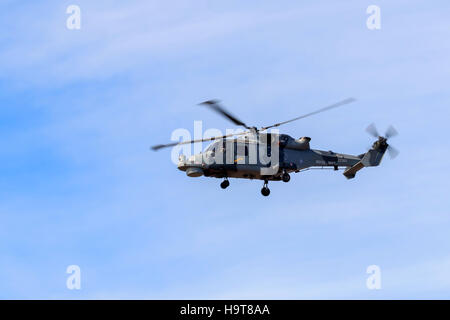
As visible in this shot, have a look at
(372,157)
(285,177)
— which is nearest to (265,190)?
(285,177)

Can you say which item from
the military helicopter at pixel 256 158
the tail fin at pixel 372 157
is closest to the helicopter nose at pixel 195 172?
the military helicopter at pixel 256 158

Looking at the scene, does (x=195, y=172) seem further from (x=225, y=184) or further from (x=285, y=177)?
(x=285, y=177)

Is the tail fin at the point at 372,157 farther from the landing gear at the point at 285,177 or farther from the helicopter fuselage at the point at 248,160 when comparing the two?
the landing gear at the point at 285,177

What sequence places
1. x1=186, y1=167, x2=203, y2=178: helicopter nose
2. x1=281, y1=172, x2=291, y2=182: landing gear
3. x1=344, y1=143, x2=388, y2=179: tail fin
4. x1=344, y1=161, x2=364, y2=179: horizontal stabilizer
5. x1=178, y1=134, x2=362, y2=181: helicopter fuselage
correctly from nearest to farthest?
x1=186, y1=167, x2=203, y2=178: helicopter nose
x1=178, y1=134, x2=362, y2=181: helicopter fuselage
x1=281, y1=172, x2=291, y2=182: landing gear
x1=344, y1=161, x2=364, y2=179: horizontal stabilizer
x1=344, y1=143, x2=388, y2=179: tail fin

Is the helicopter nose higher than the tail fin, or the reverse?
the tail fin

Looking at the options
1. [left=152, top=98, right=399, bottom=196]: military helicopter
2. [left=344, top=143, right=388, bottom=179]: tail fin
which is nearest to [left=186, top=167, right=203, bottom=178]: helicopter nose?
[left=152, top=98, right=399, bottom=196]: military helicopter

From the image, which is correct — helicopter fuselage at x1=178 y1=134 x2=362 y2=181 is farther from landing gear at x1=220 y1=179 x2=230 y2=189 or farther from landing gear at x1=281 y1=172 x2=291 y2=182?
landing gear at x1=220 y1=179 x2=230 y2=189

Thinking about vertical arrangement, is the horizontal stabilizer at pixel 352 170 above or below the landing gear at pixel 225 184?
above

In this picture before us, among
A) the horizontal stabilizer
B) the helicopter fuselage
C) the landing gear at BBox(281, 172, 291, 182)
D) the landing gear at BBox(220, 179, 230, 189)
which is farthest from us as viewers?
the horizontal stabilizer

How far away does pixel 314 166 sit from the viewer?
2768 inches

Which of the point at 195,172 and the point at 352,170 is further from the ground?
the point at 352,170

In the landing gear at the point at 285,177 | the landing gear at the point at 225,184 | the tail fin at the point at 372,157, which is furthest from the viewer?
the tail fin at the point at 372,157
